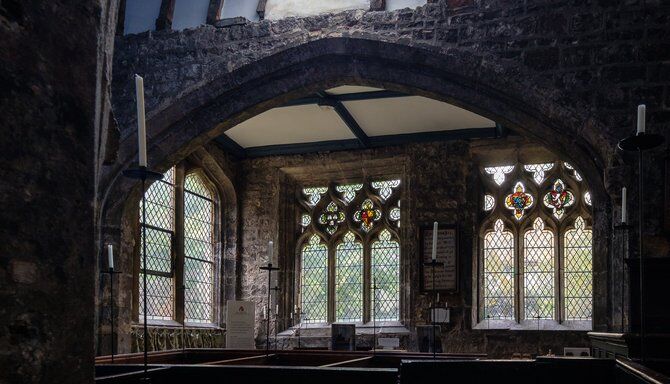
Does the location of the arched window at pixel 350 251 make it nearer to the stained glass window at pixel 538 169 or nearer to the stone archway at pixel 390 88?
the stained glass window at pixel 538 169

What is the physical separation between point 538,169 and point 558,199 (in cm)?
45

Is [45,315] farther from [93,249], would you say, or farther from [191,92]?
[191,92]

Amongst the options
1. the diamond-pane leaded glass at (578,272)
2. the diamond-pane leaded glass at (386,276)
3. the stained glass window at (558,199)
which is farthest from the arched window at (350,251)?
the diamond-pane leaded glass at (578,272)

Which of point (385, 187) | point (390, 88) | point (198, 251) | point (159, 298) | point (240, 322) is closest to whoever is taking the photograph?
point (390, 88)

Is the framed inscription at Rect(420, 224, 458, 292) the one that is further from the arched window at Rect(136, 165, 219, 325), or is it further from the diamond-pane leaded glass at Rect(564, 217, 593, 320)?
the arched window at Rect(136, 165, 219, 325)

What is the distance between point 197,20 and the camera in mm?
8188

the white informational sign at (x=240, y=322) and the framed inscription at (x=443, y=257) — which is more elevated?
the framed inscription at (x=443, y=257)

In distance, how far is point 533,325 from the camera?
1016 centimetres

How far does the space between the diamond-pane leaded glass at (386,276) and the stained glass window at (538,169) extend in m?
1.92

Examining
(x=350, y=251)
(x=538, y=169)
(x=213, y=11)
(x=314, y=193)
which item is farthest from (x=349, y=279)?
(x=213, y=11)

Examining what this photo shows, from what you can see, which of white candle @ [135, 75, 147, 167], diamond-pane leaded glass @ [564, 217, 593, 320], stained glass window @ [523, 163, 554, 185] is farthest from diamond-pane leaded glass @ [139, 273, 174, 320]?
white candle @ [135, 75, 147, 167]

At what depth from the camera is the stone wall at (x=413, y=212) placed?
33.3 feet

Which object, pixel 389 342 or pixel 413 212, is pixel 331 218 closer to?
pixel 413 212

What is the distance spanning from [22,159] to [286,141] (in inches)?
380
